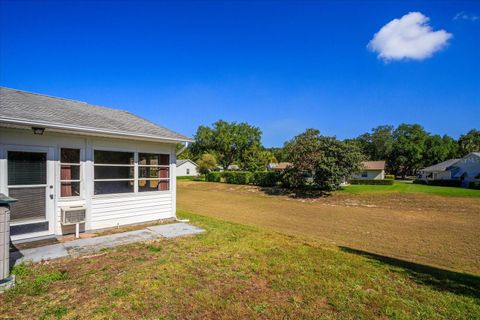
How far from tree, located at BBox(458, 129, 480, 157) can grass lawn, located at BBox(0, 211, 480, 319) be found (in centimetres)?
6387

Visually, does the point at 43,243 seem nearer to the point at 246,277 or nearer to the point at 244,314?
the point at 246,277

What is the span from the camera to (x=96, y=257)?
4.81m

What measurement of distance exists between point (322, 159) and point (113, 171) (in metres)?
17.0

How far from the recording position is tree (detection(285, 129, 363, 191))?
825 inches

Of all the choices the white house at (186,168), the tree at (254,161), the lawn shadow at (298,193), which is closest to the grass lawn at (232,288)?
the lawn shadow at (298,193)

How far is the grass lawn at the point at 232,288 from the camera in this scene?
307 centimetres

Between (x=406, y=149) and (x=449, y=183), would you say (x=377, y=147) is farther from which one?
(x=449, y=183)

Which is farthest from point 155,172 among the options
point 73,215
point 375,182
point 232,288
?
point 375,182

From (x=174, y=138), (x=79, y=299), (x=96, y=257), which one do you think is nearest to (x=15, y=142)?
(x=96, y=257)

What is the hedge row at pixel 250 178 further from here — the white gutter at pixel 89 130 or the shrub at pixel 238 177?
the white gutter at pixel 89 130

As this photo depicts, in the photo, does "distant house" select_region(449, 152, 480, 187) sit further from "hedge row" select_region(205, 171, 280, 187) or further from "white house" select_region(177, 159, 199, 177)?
"white house" select_region(177, 159, 199, 177)

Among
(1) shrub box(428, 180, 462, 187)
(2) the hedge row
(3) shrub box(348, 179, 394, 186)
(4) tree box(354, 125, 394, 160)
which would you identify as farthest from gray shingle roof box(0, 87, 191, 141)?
(4) tree box(354, 125, 394, 160)

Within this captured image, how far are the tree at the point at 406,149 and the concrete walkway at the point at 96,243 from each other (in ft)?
172

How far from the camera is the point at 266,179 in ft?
92.2
